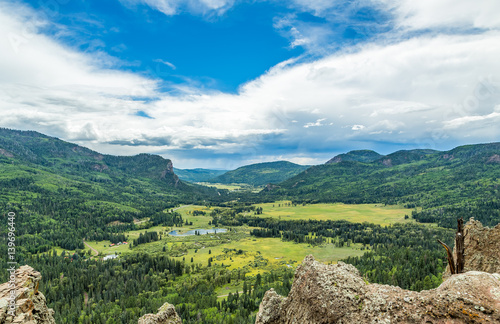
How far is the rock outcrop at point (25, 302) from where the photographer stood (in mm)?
16328

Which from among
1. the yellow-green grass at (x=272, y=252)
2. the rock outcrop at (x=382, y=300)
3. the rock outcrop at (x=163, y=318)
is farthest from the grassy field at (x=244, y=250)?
the rock outcrop at (x=382, y=300)

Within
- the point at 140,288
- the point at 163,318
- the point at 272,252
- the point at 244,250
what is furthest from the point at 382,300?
the point at 244,250

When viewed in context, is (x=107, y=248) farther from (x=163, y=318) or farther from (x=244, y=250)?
(x=163, y=318)

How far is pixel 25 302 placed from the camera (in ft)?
57.6

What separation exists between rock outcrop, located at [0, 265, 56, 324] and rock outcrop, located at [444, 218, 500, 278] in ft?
138

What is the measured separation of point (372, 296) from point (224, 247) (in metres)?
176

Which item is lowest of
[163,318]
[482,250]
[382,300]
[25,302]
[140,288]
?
[140,288]

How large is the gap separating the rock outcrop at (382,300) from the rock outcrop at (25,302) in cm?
1761

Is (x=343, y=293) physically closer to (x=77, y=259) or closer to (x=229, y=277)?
(x=229, y=277)

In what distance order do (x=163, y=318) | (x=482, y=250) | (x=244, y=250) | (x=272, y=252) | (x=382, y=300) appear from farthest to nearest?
(x=244, y=250) → (x=272, y=252) → (x=482, y=250) → (x=163, y=318) → (x=382, y=300)

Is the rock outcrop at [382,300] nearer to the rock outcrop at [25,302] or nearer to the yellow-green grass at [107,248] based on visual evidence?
the rock outcrop at [25,302]

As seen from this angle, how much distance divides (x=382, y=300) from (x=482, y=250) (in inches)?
1312

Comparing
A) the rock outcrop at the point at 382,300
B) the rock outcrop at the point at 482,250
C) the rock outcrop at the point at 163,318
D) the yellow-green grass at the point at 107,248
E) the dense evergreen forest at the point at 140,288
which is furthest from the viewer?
the yellow-green grass at the point at 107,248

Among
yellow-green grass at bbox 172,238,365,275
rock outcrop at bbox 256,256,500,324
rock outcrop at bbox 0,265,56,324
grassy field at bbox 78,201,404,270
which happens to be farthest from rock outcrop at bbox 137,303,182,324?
grassy field at bbox 78,201,404,270
